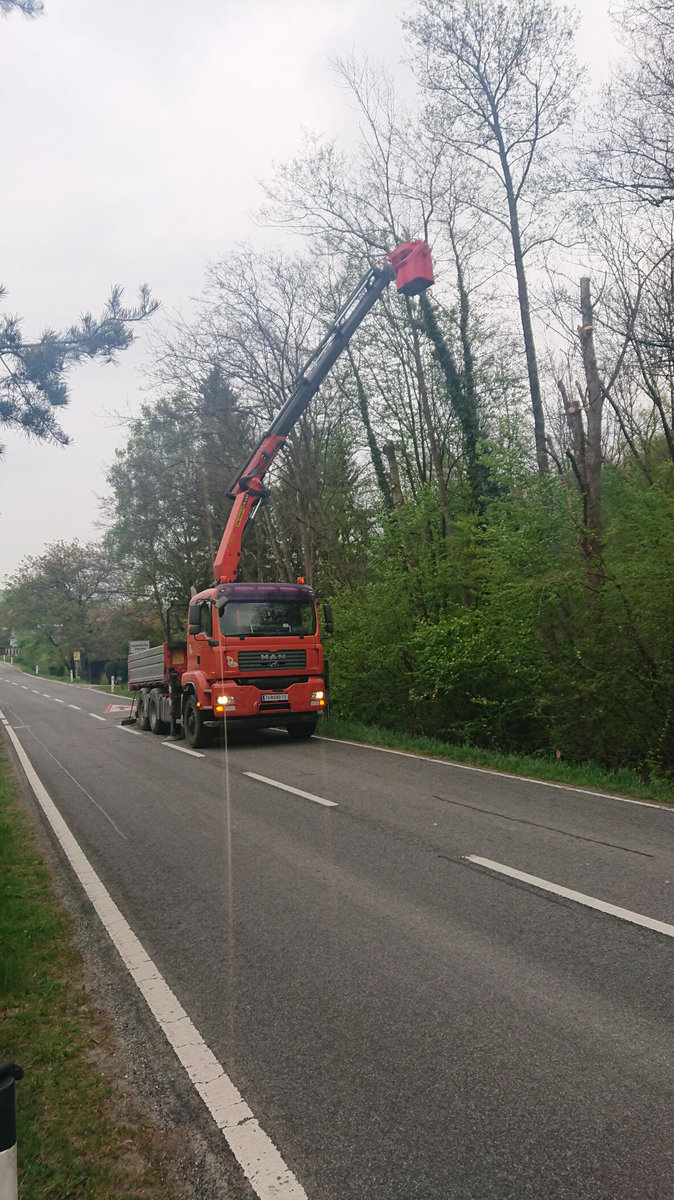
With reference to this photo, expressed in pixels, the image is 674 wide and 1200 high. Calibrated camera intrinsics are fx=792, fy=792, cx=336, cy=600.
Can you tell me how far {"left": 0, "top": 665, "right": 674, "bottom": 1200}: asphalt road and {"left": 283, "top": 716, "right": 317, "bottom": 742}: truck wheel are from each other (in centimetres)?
607

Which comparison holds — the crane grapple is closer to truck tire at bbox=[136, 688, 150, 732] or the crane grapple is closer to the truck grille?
the truck grille

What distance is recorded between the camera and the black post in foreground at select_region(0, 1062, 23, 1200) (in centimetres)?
174

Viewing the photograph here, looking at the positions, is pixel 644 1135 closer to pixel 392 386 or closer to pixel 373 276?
pixel 373 276

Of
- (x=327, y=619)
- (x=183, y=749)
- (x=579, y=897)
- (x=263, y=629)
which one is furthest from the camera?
(x=183, y=749)

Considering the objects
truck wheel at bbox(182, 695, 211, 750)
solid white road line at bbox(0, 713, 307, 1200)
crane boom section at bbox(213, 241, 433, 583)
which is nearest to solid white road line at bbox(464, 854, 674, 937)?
solid white road line at bbox(0, 713, 307, 1200)

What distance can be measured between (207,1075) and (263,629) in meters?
11.6

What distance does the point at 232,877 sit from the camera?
6328mm

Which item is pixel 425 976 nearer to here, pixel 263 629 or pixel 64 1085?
pixel 64 1085

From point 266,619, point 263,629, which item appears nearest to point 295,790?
point 263,629

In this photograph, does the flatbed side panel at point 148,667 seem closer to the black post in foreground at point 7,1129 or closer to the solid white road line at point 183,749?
the solid white road line at point 183,749

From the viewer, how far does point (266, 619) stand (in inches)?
589

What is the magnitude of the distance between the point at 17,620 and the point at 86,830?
74319 millimetres

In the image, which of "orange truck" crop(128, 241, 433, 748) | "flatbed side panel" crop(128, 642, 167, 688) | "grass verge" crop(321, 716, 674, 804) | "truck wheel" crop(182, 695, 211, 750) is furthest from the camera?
"flatbed side panel" crop(128, 642, 167, 688)

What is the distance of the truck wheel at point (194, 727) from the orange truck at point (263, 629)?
0.02m
